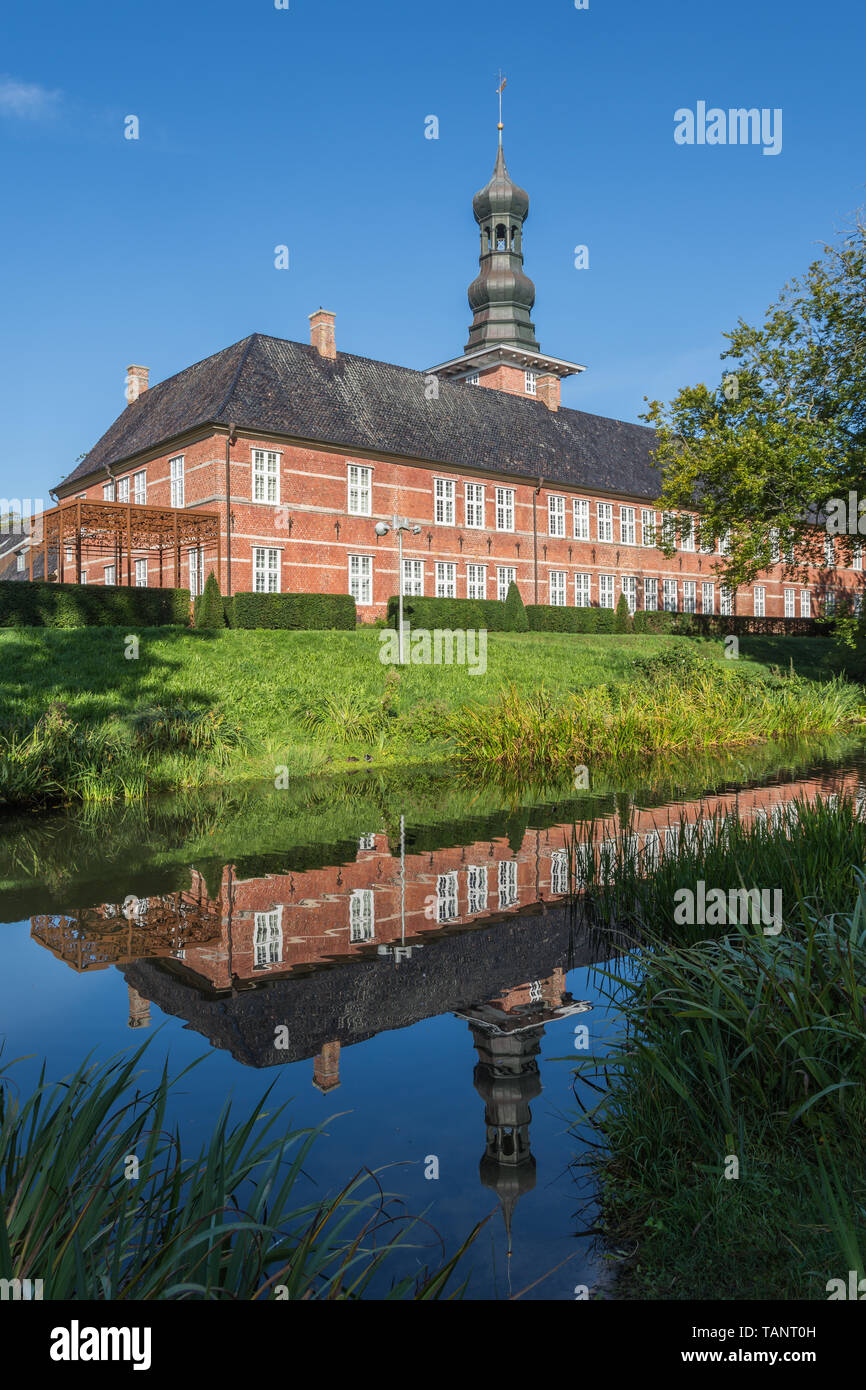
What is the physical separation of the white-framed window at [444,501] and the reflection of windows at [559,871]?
2622cm

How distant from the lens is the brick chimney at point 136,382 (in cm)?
3641

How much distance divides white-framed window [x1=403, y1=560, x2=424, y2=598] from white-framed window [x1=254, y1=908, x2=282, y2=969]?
26455 millimetres

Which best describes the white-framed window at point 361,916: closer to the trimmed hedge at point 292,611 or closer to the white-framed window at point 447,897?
the white-framed window at point 447,897

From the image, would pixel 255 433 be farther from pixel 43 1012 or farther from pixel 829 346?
pixel 43 1012

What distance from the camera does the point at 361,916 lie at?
243 inches

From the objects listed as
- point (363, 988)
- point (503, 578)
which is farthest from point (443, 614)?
point (363, 988)

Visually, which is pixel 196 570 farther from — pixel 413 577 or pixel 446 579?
pixel 446 579

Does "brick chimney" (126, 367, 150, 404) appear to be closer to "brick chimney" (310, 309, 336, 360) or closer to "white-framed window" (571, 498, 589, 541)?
"brick chimney" (310, 309, 336, 360)

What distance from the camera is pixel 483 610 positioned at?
1155 inches

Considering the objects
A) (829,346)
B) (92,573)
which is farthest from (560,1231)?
(92,573)

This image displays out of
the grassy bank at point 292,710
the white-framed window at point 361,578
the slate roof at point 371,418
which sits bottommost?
the grassy bank at point 292,710

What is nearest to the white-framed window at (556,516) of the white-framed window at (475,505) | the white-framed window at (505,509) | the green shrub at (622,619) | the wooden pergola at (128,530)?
the white-framed window at (505,509)

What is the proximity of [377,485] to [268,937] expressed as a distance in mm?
27059

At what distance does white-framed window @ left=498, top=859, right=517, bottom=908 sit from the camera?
651cm
